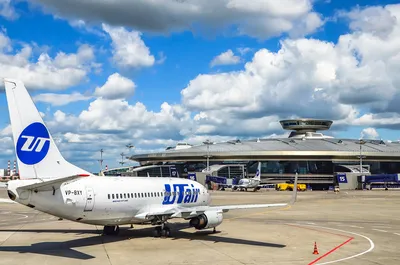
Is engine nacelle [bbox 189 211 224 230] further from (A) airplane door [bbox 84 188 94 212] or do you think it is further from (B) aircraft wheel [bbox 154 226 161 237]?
(A) airplane door [bbox 84 188 94 212]

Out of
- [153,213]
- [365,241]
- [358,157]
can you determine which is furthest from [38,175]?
[358,157]

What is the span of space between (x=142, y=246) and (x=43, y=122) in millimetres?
10727

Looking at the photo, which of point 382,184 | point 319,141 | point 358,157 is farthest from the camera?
point 319,141

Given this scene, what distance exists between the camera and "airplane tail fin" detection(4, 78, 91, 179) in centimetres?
2595

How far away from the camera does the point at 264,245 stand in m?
30.5

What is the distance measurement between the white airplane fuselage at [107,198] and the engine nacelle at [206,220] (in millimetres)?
3420

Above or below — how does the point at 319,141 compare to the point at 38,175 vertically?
above

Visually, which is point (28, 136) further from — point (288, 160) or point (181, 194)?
point (288, 160)

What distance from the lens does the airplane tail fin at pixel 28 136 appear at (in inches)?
1022

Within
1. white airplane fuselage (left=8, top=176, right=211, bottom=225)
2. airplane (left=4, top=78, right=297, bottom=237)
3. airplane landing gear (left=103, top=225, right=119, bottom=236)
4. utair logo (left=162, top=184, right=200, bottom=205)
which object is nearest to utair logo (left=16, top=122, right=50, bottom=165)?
airplane (left=4, top=78, right=297, bottom=237)

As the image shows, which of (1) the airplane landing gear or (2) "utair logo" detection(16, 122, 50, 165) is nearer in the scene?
(2) "utair logo" detection(16, 122, 50, 165)

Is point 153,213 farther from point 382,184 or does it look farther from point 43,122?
point 382,184

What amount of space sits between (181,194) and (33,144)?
16256 mm

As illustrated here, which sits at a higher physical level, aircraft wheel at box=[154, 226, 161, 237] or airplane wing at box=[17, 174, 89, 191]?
airplane wing at box=[17, 174, 89, 191]
